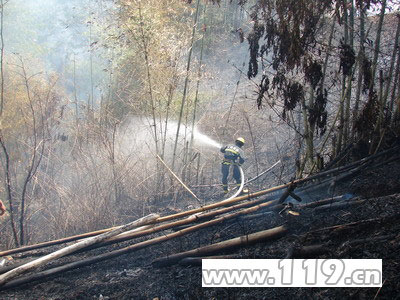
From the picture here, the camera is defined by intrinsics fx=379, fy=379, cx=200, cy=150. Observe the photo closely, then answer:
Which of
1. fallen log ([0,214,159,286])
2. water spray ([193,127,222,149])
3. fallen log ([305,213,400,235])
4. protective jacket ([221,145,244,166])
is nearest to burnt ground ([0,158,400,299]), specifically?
fallen log ([305,213,400,235])

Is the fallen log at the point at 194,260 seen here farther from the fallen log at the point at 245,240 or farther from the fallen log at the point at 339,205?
the fallen log at the point at 339,205

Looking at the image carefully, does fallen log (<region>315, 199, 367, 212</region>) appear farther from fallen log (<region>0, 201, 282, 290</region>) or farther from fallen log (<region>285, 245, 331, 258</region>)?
fallen log (<region>285, 245, 331, 258</region>)

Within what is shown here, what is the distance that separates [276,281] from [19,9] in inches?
1562

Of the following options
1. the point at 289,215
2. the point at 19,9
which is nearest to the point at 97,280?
the point at 289,215

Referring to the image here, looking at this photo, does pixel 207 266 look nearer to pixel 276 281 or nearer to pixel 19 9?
pixel 276 281

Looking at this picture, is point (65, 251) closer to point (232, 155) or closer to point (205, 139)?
point (232, 155)

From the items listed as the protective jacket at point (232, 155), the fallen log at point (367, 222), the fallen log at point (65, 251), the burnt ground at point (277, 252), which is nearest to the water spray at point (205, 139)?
the protective jacket at point (232, 155)

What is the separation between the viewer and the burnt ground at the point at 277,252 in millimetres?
2847

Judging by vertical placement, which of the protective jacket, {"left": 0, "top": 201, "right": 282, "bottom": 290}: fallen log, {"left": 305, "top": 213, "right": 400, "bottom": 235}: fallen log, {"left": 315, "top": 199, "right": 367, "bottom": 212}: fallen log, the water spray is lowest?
{"left": 0, "top": 201, "right": 282, "bottom": 290}: fallen log

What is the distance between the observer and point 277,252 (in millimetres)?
3469

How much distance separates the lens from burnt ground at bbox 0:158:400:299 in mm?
2847

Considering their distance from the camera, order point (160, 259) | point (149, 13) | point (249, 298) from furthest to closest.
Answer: point (149, 13)
point (160, 259)
point (249, 298)

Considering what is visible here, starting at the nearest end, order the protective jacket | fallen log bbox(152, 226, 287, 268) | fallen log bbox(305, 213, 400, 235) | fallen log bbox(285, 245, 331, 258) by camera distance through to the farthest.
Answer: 1. fallen log bbox(285, 245, 331, 258)
2. fallen log bbox(305, 213, 400, 235)
3. fallen log bbox(152, 226, 287, 268)
4. the protective jacket

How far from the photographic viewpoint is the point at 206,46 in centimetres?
2158
